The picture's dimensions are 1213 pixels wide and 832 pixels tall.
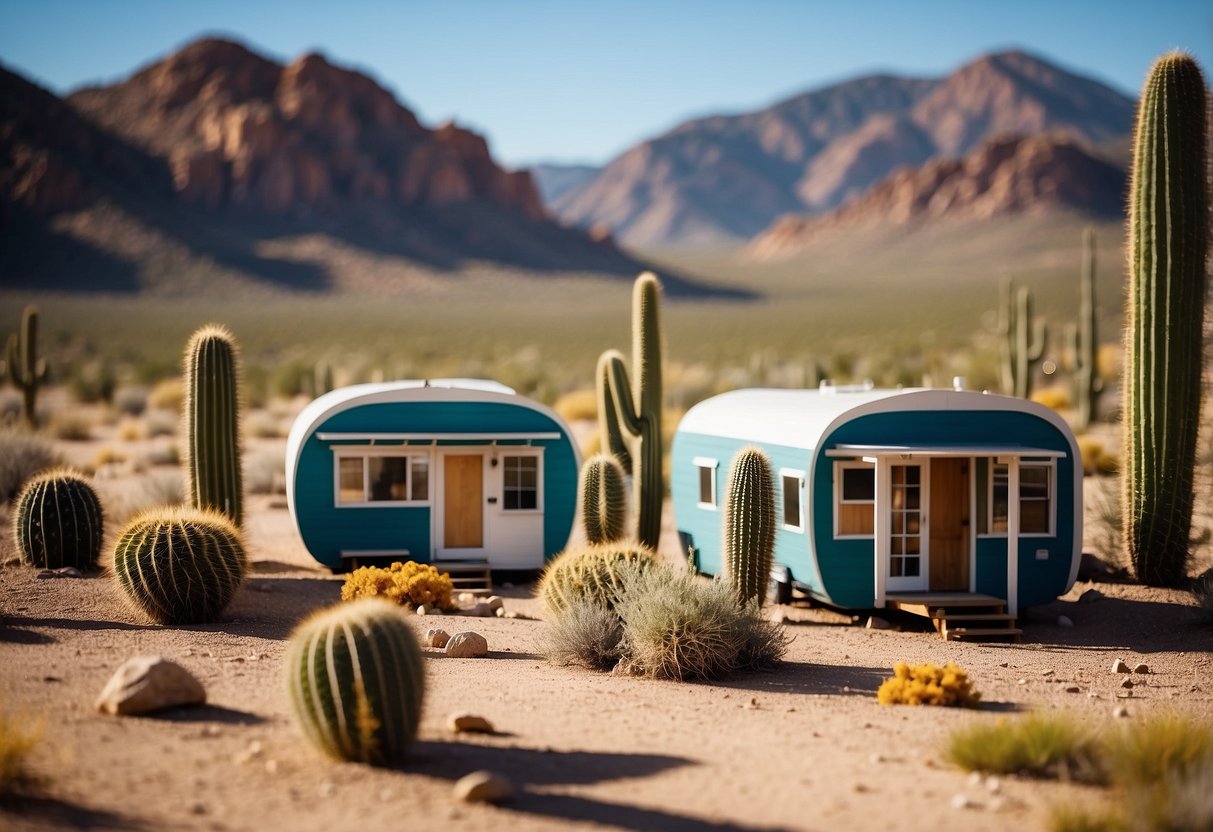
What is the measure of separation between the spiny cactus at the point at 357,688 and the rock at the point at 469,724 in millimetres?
826

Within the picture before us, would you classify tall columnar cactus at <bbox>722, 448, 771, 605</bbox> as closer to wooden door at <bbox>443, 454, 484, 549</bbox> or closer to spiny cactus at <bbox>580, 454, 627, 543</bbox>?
spiny cactus at <bbox>580, 454, 627, 543</bbox>

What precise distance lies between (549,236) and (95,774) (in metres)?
98.7

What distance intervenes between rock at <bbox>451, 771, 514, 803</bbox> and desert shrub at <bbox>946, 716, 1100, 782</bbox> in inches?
114

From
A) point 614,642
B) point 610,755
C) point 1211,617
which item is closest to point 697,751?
point 610,755

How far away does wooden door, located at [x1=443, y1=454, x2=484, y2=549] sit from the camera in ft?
61.9

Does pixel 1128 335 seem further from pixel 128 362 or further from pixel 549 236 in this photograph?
pixel 549 236

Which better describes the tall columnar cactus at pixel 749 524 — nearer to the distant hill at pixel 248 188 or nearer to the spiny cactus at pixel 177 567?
the spiny cactus at pixel 177 567

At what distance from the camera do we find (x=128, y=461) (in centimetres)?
3123

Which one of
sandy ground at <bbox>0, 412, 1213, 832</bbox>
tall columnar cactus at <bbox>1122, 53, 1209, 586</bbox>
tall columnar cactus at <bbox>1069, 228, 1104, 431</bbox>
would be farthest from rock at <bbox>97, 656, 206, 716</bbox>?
tall columnar cactus at <bbox>1069, 228, 1104, 431</bbox>

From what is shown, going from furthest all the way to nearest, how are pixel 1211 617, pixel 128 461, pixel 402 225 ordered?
pixel 402 225
pixel 128 461
pixel 1211 617

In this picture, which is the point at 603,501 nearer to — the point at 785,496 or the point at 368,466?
the point at 785,496

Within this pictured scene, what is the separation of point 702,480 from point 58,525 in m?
8.13

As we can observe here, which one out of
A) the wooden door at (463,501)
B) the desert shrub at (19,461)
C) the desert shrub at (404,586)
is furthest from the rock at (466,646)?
the desert shrub at (19,461)

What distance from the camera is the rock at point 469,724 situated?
9320mm
